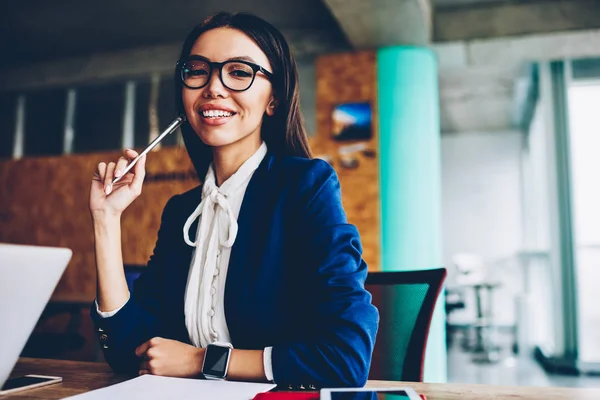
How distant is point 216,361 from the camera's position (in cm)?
90

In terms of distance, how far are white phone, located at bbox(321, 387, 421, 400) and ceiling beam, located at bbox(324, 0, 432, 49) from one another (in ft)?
13.0

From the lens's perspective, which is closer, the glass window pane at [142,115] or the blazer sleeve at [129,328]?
the blazer sleeve at [129,328]

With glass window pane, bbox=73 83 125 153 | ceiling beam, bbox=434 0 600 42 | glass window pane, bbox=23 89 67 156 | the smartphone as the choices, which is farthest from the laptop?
glass window pane, bbox=23 89 67 156

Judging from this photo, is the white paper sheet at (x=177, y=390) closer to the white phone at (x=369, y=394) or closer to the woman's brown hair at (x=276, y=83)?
the white phone at (x=369, y=394)

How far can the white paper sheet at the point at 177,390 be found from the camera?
0.76 metres

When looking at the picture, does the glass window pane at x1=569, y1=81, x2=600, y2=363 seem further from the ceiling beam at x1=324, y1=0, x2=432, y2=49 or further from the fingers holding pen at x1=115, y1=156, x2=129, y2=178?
the fingers holding pen at x1=115, y1=156, x2=129, y2=178

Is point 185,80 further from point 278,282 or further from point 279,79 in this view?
point 278,282

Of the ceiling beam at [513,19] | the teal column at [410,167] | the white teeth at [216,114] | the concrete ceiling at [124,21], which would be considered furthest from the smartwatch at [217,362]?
the ceiling beam at [513,19]


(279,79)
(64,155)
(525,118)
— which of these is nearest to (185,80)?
(279,79)

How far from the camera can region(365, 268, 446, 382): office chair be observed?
1260 mm

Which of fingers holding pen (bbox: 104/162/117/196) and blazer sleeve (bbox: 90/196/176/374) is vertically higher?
fingers holding pen (bbox: 104/162/117/196)

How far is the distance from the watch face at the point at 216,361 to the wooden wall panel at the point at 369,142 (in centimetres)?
428

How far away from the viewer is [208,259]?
3.59 ft

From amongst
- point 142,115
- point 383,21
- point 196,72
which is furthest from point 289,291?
point 142,115
